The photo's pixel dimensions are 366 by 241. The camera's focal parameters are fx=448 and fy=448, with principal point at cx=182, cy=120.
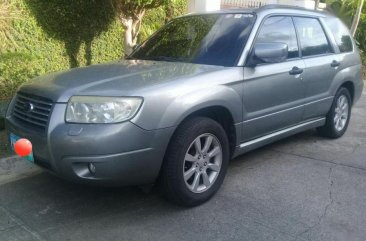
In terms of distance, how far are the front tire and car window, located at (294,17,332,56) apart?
1.80 meters

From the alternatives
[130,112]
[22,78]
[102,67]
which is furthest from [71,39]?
[130,112]

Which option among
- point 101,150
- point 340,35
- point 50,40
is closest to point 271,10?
point 340,35

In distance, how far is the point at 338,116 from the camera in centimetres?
596

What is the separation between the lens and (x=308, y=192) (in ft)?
13.8

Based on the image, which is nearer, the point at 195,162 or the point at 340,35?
the point at 195,162

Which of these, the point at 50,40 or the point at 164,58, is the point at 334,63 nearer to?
the point at 164,58

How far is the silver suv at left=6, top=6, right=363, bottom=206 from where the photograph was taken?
332 cm

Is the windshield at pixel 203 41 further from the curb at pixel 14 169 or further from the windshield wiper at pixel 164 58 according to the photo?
the curb at pixel 14 169

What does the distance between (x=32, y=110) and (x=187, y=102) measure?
49.6 inches

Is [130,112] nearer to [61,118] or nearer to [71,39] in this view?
[61,118]

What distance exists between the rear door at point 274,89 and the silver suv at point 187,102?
0.5 inches

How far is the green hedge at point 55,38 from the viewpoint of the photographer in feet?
21.3

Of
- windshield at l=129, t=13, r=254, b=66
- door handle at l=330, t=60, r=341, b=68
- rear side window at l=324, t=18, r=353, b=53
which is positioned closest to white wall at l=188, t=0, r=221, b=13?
rear side window at l=324, t=18, r=353, b=53

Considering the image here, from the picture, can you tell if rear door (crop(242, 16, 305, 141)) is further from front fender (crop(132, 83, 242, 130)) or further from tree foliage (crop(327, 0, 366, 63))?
tree foliage (crop(327, 0, 366, 63))
